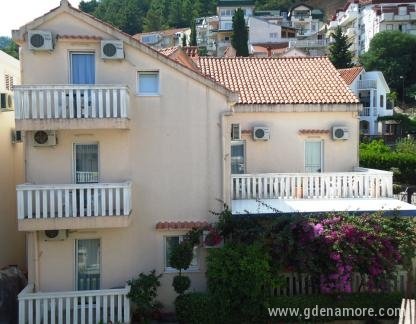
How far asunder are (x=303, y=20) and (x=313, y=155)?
341 ft

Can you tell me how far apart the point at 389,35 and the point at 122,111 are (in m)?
72.9

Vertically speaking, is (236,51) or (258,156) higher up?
(236,51)

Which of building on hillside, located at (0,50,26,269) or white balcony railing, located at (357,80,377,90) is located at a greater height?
white balcony railing, located at (357,80,377,90)

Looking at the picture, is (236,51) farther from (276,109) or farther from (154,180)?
(154,180)

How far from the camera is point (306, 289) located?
48.1ft

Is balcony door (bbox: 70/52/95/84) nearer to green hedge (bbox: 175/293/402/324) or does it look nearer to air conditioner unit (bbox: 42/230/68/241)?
air conditioner unit (bbox: 42/230/68/241)

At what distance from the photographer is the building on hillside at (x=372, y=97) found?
61.4 metres

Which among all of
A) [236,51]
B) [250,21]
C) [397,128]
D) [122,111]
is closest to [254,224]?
[122,111]

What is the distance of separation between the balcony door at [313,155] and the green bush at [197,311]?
7.92 m

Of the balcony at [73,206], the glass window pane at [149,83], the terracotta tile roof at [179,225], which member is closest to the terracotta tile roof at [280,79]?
the glass window pane at [149,83]

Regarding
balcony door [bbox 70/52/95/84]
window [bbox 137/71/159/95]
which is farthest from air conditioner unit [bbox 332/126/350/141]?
balcony door [bbox 70/52/95/84]

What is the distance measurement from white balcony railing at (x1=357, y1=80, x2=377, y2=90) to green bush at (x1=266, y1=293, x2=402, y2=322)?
51.9 meters

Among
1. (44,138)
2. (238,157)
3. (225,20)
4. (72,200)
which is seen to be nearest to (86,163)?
(44,138)

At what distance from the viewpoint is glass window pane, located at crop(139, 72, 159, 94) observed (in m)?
14.5
